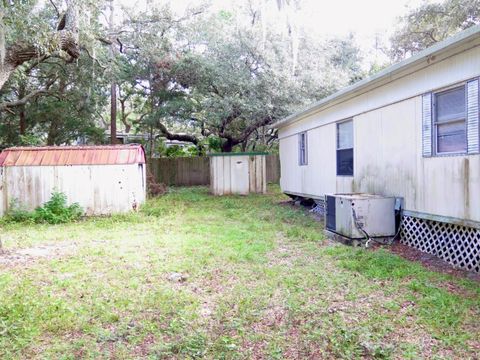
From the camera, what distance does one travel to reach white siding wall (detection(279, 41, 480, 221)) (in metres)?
4.90

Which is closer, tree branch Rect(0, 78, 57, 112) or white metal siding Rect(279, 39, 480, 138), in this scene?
white metal siding Rect(279, 39, 480, 138)

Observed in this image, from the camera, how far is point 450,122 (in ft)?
17.1

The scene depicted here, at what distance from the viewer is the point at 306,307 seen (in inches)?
146

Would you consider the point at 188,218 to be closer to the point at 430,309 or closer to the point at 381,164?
the point at 381,164

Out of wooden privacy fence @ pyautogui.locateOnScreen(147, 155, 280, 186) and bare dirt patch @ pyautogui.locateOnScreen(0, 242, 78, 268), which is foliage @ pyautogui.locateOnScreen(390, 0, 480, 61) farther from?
bare dirt patch @ pyautogui.locateOnScreen(0, 242, 78, 268)

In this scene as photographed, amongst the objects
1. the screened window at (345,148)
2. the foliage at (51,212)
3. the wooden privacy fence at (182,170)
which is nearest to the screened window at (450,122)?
the screened window at (345,148)

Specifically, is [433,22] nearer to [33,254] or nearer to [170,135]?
[170,135]

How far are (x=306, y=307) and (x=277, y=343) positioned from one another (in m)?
0.74

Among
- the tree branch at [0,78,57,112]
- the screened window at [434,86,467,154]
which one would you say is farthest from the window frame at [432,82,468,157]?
the tree branch at [0,78,57,112]

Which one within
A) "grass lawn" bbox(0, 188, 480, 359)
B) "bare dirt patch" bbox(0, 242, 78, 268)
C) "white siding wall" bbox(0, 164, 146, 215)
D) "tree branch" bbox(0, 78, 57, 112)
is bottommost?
"grass lawn" bbox(0, 188, 480, 359)

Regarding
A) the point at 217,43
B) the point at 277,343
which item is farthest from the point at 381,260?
the point at 217,43

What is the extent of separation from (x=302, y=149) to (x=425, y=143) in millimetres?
5276

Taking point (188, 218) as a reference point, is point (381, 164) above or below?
above

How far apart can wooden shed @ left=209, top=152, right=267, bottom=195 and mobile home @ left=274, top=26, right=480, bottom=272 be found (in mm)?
6686
